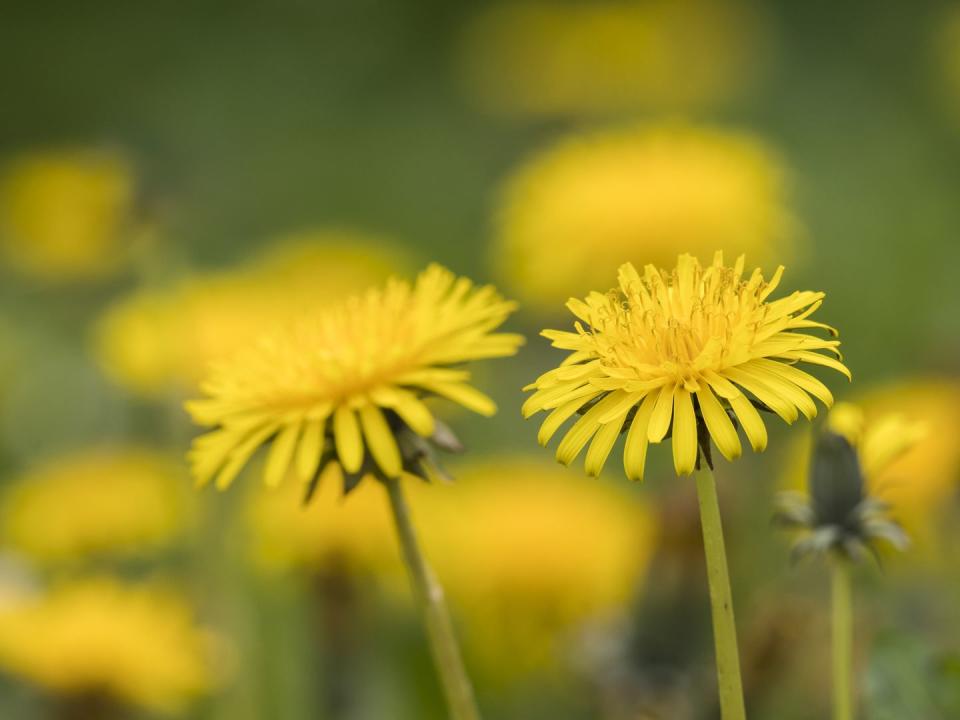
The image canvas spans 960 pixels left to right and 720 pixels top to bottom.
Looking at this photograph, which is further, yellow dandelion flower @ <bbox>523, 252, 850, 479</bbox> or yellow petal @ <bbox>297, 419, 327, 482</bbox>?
yellow petal @ <bbox>297, 419, 327, 482</bbox>

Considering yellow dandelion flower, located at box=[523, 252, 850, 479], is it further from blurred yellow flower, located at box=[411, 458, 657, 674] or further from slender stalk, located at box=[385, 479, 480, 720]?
blurred yellow flower, located at box=[411, 458, 657, 674]

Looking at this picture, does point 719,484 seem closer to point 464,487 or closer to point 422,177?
point 464,487

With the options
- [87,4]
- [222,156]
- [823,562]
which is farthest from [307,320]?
[87,4]

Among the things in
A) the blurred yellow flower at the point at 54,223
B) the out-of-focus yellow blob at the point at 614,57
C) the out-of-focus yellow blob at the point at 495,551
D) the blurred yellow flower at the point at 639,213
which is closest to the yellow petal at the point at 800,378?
the out-of-focus yellow blob at the point at 495,551

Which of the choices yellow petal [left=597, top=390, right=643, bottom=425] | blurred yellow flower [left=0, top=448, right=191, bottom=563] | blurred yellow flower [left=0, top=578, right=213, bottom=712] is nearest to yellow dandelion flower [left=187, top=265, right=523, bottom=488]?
yellow petal [left=597, top=390, right=643, bottom=425]

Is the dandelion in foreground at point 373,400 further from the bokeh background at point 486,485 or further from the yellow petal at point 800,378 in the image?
the yellow petal at point 800,378

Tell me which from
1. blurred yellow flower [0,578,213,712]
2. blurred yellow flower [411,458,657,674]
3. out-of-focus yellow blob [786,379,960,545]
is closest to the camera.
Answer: blurred yellow flower [0,578,213,712]
